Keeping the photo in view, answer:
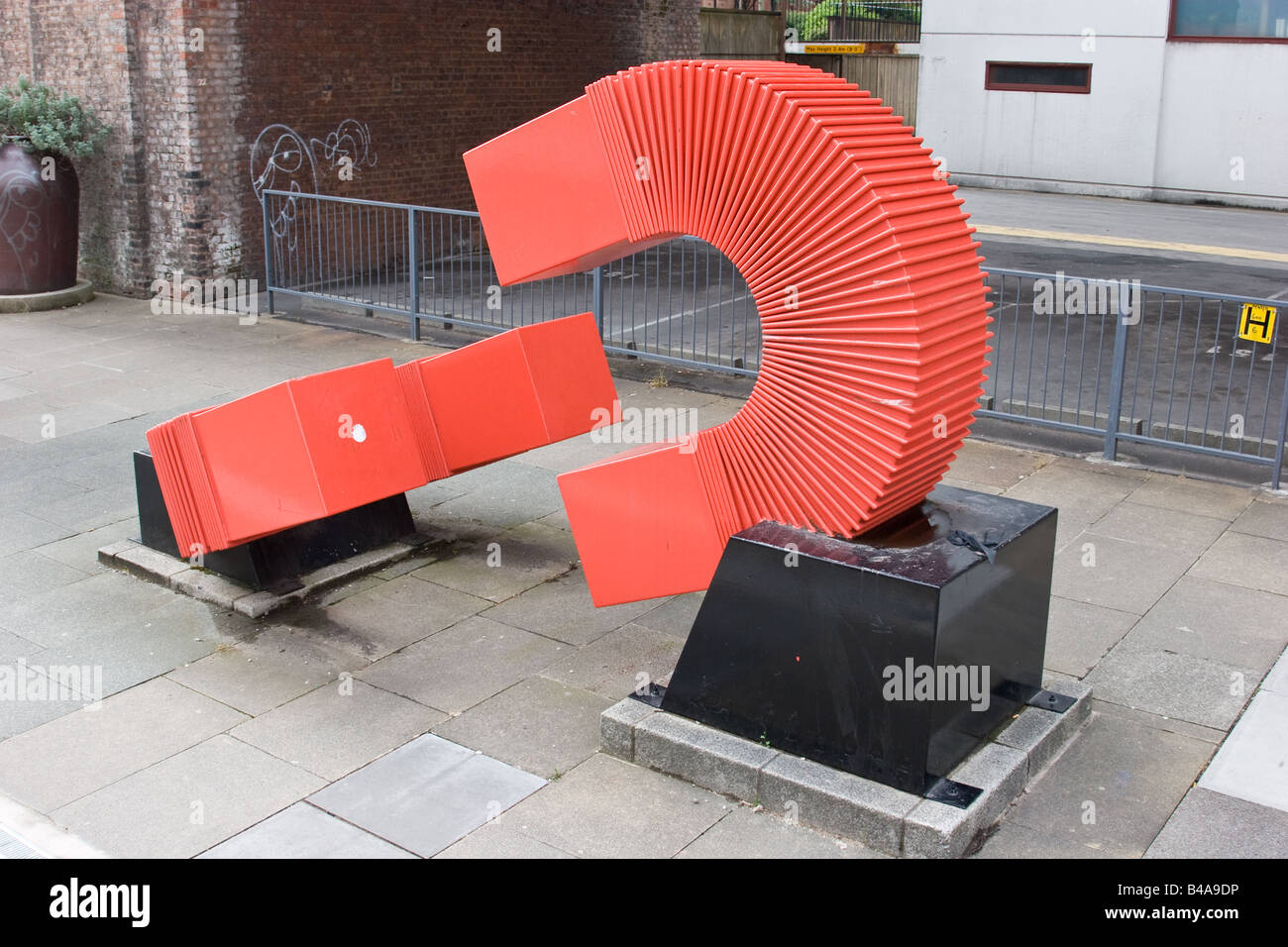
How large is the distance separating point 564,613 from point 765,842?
2369 mm

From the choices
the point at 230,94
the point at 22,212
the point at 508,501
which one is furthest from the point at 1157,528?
the point at 22,212

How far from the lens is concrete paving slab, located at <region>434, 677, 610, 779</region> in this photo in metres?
5.65

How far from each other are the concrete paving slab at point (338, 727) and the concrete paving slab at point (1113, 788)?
2608 millimetres

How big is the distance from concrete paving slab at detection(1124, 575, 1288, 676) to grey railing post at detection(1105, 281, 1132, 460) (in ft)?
7.52

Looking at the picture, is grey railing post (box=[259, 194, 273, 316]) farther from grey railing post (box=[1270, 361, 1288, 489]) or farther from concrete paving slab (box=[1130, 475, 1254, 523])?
grey railing post (box=[1270, 361, 1288, 489])

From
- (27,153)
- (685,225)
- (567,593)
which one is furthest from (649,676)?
(27,153)

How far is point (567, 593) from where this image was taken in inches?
290

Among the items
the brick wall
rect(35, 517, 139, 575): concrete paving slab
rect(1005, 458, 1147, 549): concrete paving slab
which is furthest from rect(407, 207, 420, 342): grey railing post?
rect(1005, 458, 1147, 549): concrete paving slab

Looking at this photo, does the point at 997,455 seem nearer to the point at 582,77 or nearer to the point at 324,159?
the point at 324,159

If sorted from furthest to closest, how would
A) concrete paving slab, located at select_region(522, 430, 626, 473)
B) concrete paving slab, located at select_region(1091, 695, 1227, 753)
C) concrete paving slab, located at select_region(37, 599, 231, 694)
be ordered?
Answer: concrete paving slab, located at select_region(522, 430, 626, 473) < concrete paving slab, located at select_region(37, 599, 231, 694) < concrete paving slab, located at select_region(1091, 695, 1227, 753)

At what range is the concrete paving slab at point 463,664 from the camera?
622 cm

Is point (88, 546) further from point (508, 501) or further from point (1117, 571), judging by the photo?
point (1117, 571)

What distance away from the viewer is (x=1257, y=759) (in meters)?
5.63

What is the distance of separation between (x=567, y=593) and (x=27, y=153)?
32.0 ft
